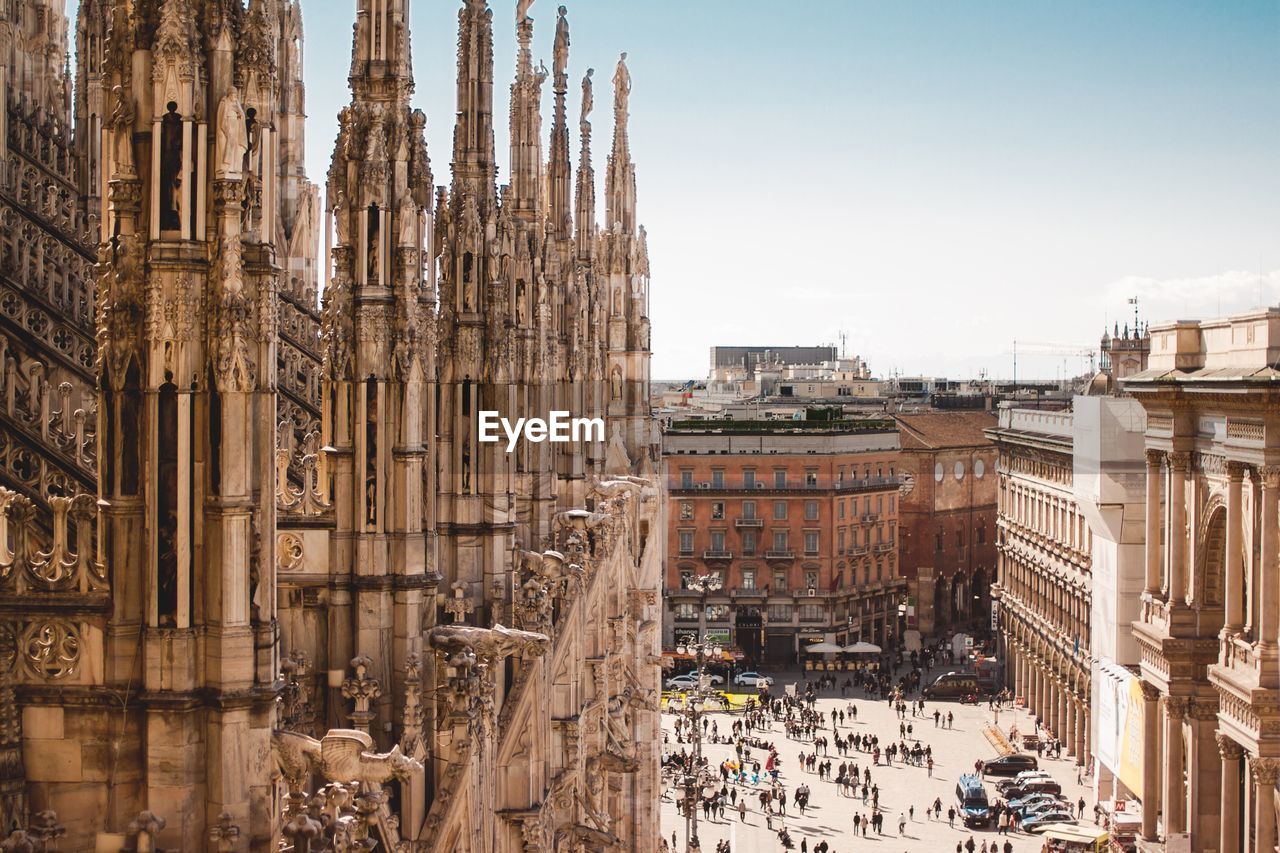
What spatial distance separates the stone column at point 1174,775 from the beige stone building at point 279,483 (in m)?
19.1

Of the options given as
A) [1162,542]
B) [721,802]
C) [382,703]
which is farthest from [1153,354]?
[382,703]

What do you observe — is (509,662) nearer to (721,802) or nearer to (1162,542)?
(1162,542)

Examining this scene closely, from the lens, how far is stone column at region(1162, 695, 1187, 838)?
43781 millimetres

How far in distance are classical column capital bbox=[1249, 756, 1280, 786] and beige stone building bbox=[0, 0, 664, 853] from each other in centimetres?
1579

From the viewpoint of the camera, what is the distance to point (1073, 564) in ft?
212

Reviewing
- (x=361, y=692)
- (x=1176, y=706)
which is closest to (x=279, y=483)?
(x=361, y=692)

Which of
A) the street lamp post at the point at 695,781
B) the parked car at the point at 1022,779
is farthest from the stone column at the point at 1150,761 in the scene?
the street lamp post at the point at 695,781

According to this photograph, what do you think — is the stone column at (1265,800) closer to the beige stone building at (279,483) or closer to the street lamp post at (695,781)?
the street lamp post at (695,781)

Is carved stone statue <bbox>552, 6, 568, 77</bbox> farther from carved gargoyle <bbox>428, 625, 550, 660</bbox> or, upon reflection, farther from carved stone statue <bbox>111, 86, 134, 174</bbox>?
carved stone statue <bbox>111, 86, 134, 174</bbox>

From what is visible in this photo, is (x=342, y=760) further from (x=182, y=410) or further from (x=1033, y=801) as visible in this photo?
(x=1033, y=801)

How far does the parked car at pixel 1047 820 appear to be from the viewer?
5253 cm

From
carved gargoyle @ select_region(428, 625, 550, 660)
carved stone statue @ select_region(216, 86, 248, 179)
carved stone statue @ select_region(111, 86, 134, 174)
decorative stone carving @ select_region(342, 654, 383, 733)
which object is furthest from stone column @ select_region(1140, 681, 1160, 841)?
carved stone statue @ select_region(111, 86, 134, 174)

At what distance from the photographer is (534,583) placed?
65.4ft

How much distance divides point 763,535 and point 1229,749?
149ft
